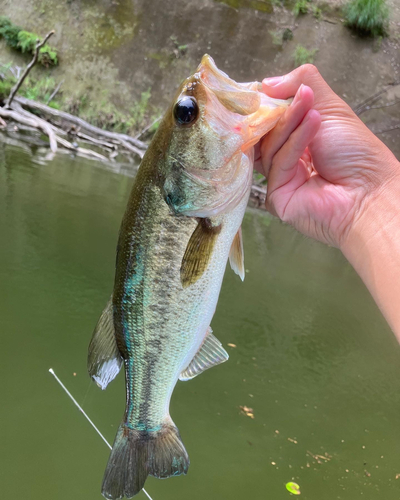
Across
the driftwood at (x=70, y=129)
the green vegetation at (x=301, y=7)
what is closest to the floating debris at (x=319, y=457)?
the driftwood at (x=70, y=129)

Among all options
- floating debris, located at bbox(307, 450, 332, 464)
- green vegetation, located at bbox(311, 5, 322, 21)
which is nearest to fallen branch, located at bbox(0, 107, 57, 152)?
floating debris, located at bbox(307, 450, 332, 464)

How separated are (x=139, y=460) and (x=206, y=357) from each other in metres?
0.50

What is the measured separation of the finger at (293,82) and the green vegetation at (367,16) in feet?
54.9

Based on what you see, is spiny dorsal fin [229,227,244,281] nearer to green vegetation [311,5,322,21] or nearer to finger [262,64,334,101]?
finger [262,64,334,101]

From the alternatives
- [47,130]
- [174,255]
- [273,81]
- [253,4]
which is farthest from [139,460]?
[253,4]

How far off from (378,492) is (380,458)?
0.44m

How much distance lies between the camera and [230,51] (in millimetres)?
15062

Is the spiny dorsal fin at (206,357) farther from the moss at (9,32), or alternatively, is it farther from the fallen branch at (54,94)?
the moss at (9,32)

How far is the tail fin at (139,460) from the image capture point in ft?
5.03

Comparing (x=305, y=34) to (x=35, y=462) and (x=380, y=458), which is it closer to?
(x=380, y=458)

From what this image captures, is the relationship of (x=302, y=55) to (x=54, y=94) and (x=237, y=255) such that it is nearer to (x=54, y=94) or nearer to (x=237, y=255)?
(x=54, y=94)

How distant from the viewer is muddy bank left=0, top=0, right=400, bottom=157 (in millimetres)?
14742

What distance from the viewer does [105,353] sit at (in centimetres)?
163

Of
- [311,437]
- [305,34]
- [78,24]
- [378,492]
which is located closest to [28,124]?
[78,24]
